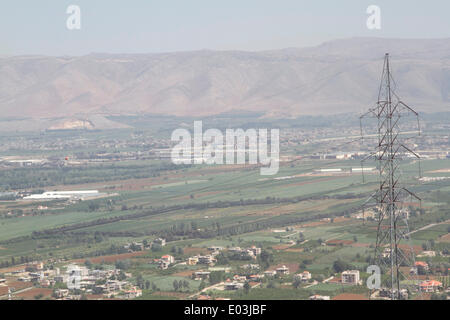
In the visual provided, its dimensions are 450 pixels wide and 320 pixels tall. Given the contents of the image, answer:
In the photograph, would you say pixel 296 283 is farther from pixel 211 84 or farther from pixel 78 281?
pixel 211 84

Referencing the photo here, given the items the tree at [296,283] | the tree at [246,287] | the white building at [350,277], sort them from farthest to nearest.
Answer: the tree at [296,283], the white building at [350,277], the tree at [246,287]

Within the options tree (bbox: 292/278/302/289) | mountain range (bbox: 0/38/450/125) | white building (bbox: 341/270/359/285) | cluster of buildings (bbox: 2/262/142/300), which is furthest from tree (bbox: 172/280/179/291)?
mountain range (bbox: 0/38/450/125)

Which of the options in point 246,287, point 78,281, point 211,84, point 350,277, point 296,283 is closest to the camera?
point 246,287

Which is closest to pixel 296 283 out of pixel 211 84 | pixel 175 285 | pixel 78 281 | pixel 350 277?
pixel 350 277

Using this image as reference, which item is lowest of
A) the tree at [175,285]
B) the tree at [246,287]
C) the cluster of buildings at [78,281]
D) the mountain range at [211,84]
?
the cluster of buildings at [78,281]

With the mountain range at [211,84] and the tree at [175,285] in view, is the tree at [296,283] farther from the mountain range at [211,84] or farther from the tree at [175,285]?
the mountain range at [211,84]

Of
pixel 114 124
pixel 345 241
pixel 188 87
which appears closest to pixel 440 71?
pixel 188 87

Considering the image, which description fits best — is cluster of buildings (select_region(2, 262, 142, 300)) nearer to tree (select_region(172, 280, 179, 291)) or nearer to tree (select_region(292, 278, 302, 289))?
tree (select_region(172, 280, 179, 291))

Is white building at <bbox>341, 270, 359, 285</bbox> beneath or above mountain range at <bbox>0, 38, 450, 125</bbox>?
beneath

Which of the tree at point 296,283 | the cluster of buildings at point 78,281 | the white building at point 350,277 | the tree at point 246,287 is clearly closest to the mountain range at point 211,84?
the cluster of buildings at point 78,281

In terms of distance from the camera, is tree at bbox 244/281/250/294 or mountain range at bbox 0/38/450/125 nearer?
tree at bbox 244/281/250/294

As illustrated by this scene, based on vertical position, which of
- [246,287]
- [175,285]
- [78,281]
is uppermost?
[246,287]
